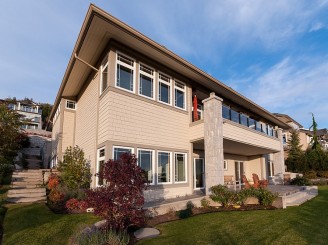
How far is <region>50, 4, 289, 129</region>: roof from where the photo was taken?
30.4ft

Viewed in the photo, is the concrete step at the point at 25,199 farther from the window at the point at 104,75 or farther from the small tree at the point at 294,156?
the small tree at the point at 294,156

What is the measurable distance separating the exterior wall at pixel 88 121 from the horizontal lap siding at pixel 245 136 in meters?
7.18

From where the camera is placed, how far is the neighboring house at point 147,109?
1066 centimetres

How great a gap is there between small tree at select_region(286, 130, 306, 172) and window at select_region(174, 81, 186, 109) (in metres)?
24.8

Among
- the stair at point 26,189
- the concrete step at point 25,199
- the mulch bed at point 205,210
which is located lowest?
the mulch bed at point 205,210

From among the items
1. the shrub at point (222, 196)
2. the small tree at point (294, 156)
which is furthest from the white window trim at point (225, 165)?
the small tree at point (294, 156)

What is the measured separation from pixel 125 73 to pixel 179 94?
4044mm

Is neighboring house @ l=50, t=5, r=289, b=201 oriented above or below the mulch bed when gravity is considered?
above

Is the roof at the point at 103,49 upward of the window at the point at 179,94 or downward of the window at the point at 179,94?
upward

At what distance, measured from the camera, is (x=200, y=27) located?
15.5m

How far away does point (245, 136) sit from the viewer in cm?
1570

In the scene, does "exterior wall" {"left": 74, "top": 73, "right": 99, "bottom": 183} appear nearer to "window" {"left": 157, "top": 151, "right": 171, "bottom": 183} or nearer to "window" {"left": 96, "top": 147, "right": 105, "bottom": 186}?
"window" {"left": 96, "top": 147, "right": 105, "bottom": 186}

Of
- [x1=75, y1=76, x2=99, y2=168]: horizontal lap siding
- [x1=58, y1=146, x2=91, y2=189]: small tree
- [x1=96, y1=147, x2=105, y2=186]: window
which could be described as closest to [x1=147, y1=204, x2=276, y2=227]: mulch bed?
[x1=96, y1=147, x2=105, y2=186]: window

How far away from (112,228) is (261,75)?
2165 centimetres
